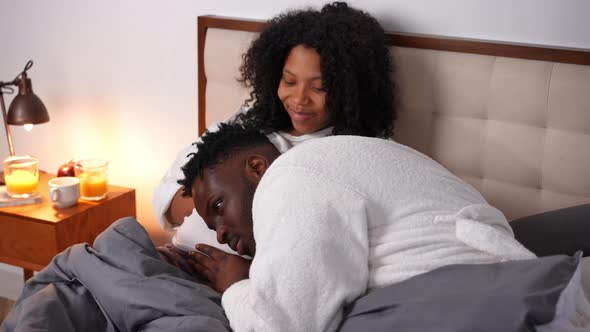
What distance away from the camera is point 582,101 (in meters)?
1.70

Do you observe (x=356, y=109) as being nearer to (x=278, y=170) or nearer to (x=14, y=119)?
(x=278, y=170)

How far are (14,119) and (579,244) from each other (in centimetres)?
178

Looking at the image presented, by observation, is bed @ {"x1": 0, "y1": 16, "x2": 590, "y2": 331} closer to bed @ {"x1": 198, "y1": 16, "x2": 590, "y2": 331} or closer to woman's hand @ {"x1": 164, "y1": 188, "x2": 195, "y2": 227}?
bed @ {"x1": 198, "y1": 16, "x2": 590, "y2": 331}

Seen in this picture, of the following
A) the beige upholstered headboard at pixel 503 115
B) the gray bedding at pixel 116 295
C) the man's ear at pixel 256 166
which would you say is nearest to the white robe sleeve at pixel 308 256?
the gray bedding at pixel 116 295

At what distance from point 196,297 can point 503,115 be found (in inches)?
38.0

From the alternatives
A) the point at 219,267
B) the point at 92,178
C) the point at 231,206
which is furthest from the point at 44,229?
the point at 231,206

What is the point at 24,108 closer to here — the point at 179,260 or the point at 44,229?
the point at 44,229

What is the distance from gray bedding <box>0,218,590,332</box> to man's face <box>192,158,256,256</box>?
130 millimetres

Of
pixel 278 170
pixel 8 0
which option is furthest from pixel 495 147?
pixel 8 0

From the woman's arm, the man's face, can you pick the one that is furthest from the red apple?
the man's face

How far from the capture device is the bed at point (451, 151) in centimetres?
136

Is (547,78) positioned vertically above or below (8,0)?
below

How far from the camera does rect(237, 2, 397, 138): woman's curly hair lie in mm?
1785

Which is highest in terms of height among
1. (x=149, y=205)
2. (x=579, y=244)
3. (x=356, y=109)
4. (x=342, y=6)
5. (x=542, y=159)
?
(x=342, y=6)
